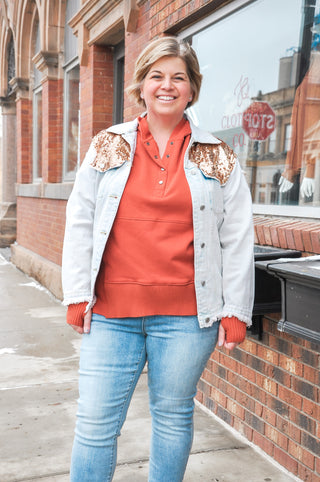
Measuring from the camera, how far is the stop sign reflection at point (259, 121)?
145 inches

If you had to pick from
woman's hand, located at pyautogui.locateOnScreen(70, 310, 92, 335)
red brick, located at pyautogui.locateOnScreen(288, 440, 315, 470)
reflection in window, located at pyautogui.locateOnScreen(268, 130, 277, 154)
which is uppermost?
reflection in window, located at pyautogui.locateOnScreen(268, 130, 277, 154)

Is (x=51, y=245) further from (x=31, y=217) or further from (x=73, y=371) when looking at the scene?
(x=73, y=371)

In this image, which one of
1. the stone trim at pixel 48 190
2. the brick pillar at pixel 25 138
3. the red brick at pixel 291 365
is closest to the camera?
the red brick at pixel 291 365

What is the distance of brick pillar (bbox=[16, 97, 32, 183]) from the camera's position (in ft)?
36.5

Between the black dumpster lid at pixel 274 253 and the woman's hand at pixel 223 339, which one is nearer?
the woman's hand at pixel 223 339

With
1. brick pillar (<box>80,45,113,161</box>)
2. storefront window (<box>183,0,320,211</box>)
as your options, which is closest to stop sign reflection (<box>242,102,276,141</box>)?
storefront window (<box>183,0,320,211</box>)

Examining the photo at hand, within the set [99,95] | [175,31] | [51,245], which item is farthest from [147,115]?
[51,245]

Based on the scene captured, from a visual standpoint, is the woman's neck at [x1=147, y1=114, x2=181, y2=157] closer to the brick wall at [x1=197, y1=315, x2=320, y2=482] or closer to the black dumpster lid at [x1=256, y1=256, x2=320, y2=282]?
the black dumpster lid at [x1=256, y1=256, x2=320, y2=282]

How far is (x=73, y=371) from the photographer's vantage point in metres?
4.71

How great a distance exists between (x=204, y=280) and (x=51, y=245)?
271 inches

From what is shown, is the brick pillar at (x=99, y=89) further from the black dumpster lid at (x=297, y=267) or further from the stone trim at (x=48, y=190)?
the black dumpster lid at (x=297, y=267)

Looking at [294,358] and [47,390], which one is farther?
[47,390]

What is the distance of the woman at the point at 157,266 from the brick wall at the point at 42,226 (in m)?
5.90

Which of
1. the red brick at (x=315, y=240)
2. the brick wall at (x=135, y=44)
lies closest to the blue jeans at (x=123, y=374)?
the red brick at (x=315, y=240)
